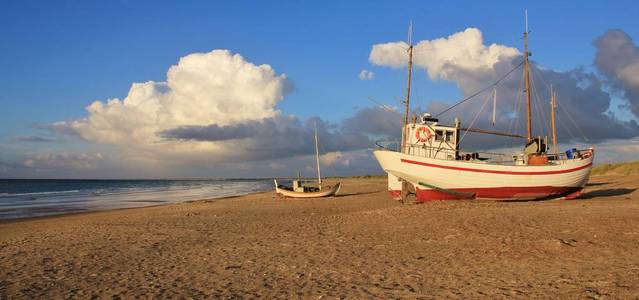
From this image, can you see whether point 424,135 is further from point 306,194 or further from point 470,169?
point 306,194

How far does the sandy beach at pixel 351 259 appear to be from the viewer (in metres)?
8.51

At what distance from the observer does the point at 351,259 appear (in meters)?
11.3

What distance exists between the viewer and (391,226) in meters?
16.9

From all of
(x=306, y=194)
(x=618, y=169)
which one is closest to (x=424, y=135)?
(x=306, y=194)

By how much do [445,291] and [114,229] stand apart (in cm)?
1547

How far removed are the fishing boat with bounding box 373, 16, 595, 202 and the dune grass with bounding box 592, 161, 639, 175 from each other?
139 ft

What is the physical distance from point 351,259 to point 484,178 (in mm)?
17144

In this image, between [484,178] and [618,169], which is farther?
[618,169]

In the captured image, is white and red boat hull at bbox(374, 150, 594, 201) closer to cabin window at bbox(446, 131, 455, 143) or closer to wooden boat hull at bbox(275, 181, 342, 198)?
cabin window at bbox(446, 131, 455, 143)

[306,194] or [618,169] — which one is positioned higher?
[618,169]

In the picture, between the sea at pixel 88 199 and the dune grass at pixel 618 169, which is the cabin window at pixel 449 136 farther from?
the dune grass at pixel 618 169

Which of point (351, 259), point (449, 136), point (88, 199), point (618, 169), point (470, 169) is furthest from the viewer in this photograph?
point (618, 169)

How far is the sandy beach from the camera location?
8.51 meters

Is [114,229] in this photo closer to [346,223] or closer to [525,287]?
[346,223]
